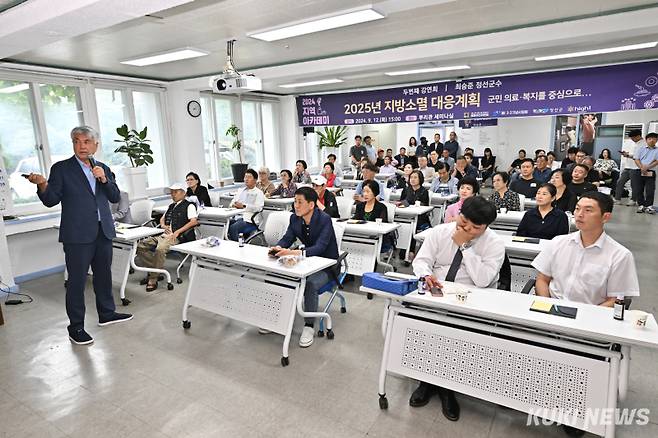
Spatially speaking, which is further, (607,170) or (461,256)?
(607,170)

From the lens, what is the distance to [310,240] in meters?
3.71

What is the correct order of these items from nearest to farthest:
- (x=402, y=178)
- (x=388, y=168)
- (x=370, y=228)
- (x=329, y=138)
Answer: (x=370, y=228) → (x=402, y=178) → (x=388, y=168) → (x=329, y=138)

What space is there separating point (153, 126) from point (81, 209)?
4.54 meters

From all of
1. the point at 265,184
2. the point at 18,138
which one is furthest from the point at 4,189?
the point at 265,184

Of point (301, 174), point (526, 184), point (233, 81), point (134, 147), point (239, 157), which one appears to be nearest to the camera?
point (233, 81)

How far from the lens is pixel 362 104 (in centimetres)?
820

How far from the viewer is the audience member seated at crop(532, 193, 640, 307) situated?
7.65 ft

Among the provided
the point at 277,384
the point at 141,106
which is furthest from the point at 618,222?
the point at 141,106

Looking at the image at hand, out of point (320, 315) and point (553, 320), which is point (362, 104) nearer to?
point (320, 315)

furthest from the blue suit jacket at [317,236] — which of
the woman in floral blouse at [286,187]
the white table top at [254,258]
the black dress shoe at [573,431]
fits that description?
the woman in floral blouse at [286,187]

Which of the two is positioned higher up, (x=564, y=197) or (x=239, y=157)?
(x=239, y=157)

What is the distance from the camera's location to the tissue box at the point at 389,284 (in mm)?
2359

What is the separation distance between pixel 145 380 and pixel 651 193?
9.65m

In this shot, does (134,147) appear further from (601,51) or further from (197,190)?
(601,51)
